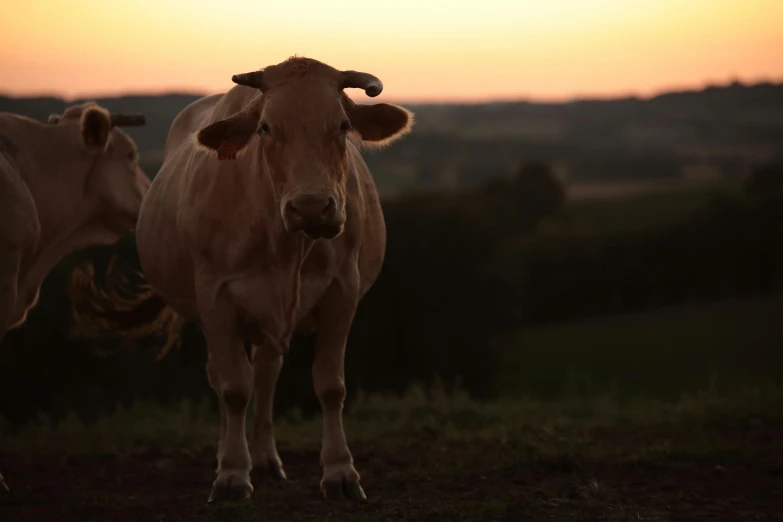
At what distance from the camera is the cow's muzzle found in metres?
4.70

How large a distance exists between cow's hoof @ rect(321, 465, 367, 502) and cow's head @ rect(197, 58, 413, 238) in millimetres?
1347

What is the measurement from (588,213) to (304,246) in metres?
59.9

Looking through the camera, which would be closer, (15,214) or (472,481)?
(472,481)

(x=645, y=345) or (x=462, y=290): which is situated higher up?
(x=462, y=290)

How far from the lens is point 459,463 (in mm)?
6258

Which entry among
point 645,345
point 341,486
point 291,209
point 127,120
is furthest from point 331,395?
point 645,345

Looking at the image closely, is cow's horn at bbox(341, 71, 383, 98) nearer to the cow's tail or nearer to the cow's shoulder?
the cow's shoulder

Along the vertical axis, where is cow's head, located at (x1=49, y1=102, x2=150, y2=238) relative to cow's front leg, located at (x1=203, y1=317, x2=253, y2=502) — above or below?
above

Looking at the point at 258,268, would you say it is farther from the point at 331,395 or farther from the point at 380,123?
the point at 380,123

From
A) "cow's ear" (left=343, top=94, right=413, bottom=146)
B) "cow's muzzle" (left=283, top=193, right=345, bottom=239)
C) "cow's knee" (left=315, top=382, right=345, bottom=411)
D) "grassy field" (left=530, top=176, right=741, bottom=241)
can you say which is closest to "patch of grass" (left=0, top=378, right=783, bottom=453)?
"cow's knee" (left=315, top=382, right=345, bottom=411)

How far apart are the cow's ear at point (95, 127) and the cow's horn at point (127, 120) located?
0.18 m

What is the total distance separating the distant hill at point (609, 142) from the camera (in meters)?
57.8

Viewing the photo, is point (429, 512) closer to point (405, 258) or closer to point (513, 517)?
point (513, 517)

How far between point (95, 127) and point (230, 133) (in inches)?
100
